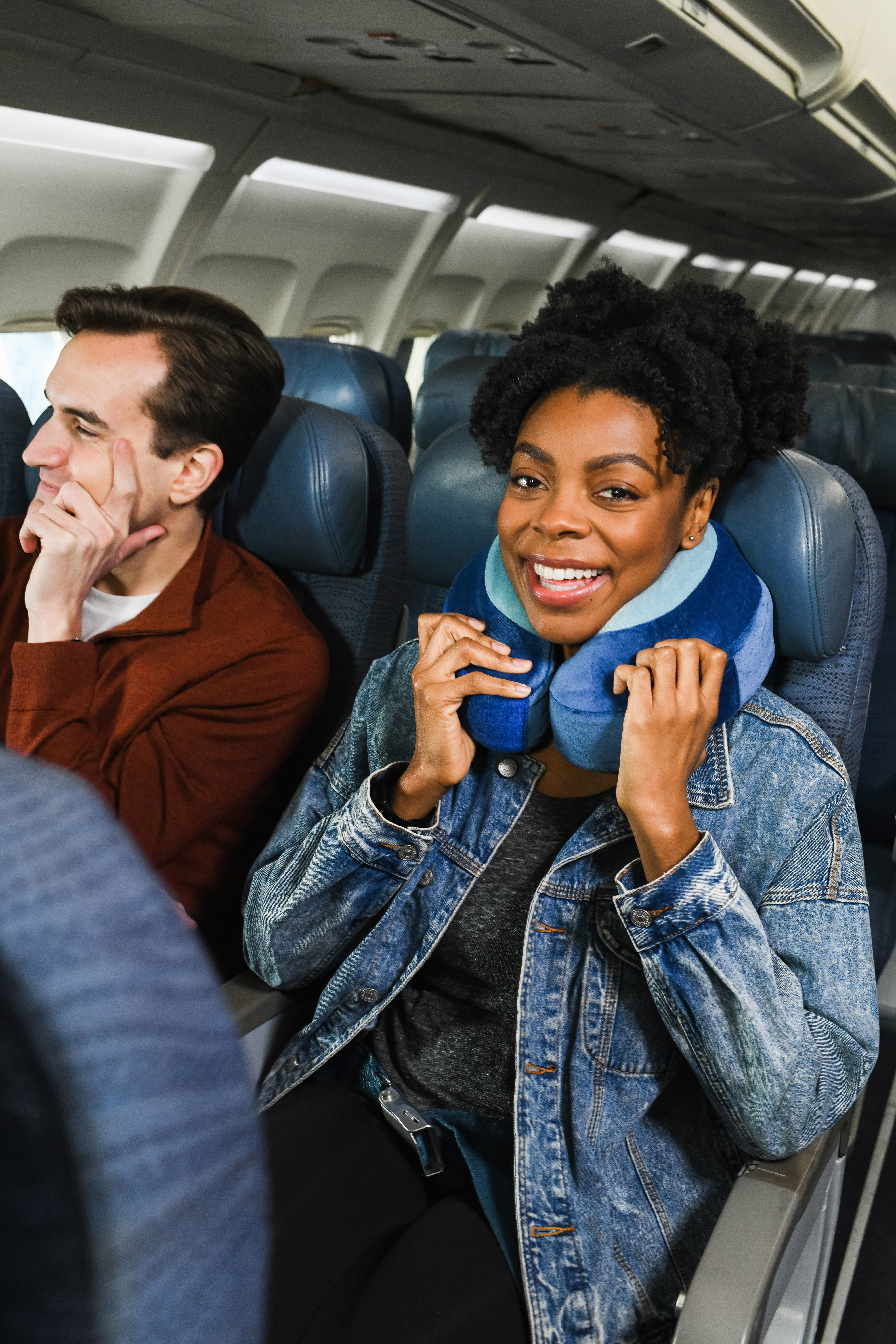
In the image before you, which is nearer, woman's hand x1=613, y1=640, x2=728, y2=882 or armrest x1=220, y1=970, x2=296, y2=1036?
woman's hand x1=613, y1=640, x2=728, y2=882

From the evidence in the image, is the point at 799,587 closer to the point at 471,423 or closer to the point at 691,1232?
the point at 471,423

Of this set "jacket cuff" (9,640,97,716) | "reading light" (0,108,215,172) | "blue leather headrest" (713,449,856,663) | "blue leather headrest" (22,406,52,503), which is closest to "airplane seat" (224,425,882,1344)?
"blue leather headrest" (713,449,856,663)

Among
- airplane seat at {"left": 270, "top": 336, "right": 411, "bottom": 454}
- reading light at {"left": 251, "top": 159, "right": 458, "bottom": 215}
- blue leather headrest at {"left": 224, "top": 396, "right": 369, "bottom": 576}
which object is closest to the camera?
blue leather headrest at {"left": 224, "top": 396, "right": 369, "bottom": 576}

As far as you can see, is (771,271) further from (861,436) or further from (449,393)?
(861,436)

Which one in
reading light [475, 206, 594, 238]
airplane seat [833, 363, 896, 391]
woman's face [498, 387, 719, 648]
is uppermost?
reading light [475, 206, 594, 238]

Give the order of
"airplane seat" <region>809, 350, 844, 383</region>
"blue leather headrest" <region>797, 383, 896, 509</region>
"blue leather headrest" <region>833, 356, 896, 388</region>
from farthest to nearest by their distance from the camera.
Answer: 1. "airplane seat" <region>809, 350, 844, 383</region>
2. "blue leather headrest" <region>833, 356, 896, 388</region>
3. "blue leather headrest" <region>797, 383, 896, 509</region>

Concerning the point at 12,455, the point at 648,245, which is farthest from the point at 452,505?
the point at 648,245

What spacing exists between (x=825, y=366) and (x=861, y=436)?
401 cm

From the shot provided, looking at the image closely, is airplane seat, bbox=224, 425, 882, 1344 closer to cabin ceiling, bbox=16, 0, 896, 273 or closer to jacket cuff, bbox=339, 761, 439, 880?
jacket cuff, bbox=339, 761, 439, 880

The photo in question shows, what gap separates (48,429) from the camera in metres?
1.78

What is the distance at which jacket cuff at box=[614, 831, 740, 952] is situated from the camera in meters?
1.12

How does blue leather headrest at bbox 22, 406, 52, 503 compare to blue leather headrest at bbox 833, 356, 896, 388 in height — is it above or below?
below

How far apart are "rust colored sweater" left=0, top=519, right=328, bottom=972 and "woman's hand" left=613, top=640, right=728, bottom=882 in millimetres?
712

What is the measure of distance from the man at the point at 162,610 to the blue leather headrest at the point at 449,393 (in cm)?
180
